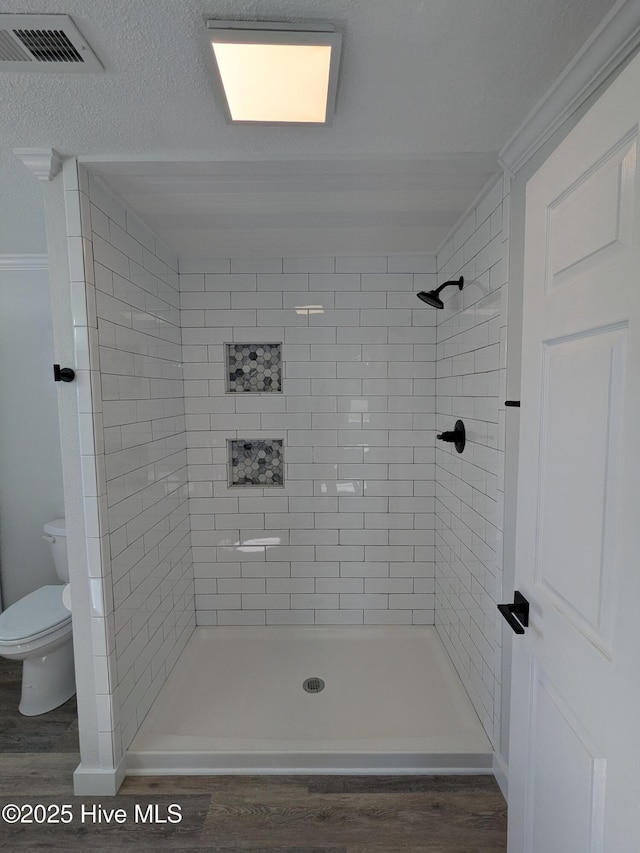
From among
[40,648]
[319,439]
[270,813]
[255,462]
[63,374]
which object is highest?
[63,374]

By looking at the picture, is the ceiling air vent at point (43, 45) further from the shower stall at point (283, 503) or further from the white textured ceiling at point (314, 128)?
the shower stall at point (283, 503)

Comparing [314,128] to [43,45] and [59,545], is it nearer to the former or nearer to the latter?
[43,45]

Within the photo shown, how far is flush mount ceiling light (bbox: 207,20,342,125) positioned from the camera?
33.9 inches

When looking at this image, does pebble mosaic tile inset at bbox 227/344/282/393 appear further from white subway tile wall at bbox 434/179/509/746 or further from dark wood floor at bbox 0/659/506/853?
dark wood floor at bbox 0/659/506/853

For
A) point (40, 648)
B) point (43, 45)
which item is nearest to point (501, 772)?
point (40, 648)

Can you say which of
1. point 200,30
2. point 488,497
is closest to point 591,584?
point 488,497

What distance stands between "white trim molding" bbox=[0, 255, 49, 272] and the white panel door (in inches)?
106

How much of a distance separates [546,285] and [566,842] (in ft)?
3.88

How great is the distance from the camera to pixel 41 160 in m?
1.30

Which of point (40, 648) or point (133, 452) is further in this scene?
point (40, 648)

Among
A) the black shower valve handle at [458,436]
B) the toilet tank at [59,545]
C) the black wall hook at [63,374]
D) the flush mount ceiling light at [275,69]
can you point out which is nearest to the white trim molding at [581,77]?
the flush mount ceiling light at [275,69]

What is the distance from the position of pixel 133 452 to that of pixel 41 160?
3.53 ft

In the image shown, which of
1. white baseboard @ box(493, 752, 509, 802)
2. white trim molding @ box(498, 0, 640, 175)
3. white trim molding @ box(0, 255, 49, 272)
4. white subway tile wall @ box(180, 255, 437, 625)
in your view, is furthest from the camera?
white trim molding @ box(0, 255, 49, 272)

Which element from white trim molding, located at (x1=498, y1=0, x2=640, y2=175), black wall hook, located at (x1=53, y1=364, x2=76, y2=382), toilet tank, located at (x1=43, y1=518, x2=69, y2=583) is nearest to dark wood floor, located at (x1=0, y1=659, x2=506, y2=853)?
toilet tank, located at (x1=43, y1=518, x2=69, y2=583)
